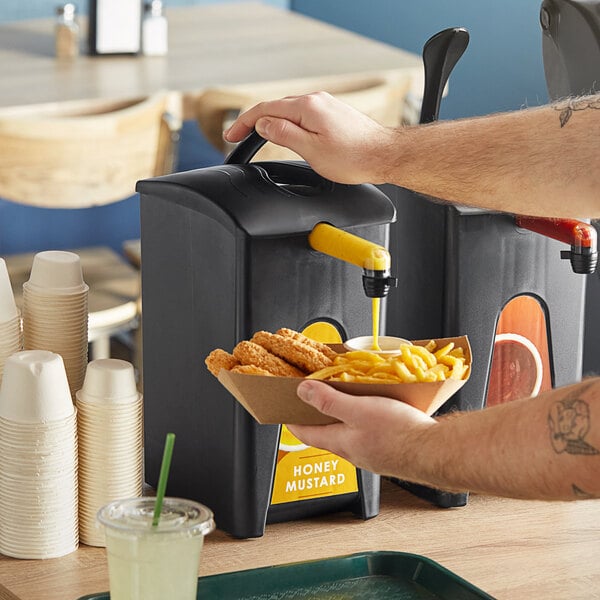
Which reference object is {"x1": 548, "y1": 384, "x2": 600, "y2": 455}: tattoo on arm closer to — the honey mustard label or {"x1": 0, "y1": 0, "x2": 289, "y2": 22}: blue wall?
the honey mustard label

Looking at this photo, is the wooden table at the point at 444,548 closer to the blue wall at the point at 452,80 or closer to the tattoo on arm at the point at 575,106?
the tattoo on arm at the point at 575,106

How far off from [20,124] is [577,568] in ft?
5.82

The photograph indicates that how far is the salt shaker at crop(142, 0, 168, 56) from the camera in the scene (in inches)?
134

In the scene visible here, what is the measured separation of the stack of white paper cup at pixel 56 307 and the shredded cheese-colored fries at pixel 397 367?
32cm

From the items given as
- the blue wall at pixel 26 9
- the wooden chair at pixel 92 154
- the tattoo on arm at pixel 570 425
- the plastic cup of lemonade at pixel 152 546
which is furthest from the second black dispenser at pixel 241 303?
the blue wall at pixel 26 9

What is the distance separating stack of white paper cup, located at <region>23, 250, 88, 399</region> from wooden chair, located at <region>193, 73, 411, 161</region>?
5.34 ft

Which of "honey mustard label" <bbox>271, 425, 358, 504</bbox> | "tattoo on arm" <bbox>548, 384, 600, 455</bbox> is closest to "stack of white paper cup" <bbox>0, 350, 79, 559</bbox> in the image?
"honey mustard label" <bbox>271, 425, 358, 504</bbox>

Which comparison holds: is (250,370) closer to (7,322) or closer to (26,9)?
(7,322)

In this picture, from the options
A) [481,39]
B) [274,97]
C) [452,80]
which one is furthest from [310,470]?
[452,80]

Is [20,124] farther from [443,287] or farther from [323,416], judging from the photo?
[323,416]

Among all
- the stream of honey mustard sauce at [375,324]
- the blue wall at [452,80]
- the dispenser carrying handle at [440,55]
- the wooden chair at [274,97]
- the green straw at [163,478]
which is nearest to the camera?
the green straw at [163,478]

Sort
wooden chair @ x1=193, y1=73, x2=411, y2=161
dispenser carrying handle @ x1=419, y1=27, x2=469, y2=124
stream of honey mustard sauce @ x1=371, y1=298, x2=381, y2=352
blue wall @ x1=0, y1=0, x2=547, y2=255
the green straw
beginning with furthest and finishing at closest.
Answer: blue wall @ x1=0, y1=0, x2=547, y2=255, wooden chair @ x1=193, y1=73, x2=411, y2=161, dispenser carrying handle @ x1=419, y1=27, x2=469, y2=124, stream of honey mustard sauce @ x1=371, y1=298, x2=381, y2=352, the green straw

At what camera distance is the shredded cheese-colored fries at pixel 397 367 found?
116cm

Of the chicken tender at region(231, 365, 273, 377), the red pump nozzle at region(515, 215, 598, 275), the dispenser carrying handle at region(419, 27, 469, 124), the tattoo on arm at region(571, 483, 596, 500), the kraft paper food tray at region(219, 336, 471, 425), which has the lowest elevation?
the tattoo on arm at region(571, 483, 596, 500)
